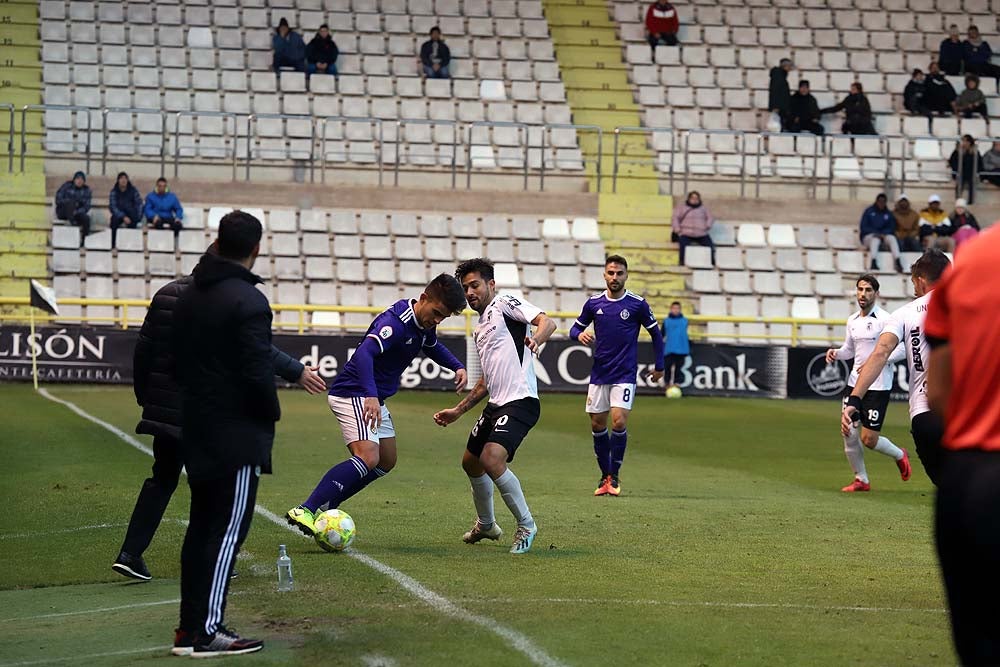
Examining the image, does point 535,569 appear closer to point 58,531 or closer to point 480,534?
point 480,534

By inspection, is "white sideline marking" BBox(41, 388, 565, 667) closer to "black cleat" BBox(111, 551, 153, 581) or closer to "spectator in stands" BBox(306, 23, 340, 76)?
"black cleat" BBox(111, 551, 153, 581)

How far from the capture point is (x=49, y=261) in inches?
1164

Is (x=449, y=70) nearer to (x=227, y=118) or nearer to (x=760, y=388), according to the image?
(x=227, y=118)

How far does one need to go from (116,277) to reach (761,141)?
14.7 metres

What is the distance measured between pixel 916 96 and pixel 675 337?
11256 mm

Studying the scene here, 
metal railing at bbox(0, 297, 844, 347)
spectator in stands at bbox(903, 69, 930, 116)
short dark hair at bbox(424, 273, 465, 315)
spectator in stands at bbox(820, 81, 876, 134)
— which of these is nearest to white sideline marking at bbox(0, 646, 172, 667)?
short dark hair at bbox(424, 273, 465, 315)

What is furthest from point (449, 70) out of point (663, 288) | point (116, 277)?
point (116, 277)

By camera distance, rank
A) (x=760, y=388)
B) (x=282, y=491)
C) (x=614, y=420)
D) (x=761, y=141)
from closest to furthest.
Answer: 1. (x=282, y=491)
2. (x=614, y=420)
3. (x=760, y=388)
4. (x=761, y=141)

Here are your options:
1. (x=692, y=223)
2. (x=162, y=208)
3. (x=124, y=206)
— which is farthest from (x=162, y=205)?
(x=692, y=223)

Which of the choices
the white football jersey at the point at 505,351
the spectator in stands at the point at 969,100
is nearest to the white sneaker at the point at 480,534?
the white football jersey at the point at 505,351

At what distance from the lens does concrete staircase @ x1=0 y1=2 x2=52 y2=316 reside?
29.4 metres

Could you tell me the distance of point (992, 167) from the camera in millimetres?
33594

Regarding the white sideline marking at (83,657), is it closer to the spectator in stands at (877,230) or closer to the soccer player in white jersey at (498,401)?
the soccer player in white jersey at (498,401)

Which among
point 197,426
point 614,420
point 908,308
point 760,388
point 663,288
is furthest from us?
point 663,288
